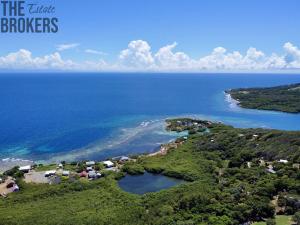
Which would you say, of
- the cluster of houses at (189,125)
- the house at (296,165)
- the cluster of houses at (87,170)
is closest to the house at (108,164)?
the cluster of houses at (87,170)


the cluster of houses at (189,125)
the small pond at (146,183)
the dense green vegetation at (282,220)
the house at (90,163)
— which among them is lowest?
the small pond at (146,183)

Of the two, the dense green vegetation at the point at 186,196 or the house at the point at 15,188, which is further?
the house at the point at 15,188

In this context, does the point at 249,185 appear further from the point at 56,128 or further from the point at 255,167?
the point at 56,128

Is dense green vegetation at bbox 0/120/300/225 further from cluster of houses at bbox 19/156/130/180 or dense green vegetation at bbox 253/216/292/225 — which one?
cluster of houses at bbox 19/156/130/180

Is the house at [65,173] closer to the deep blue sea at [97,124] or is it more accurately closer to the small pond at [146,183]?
the small pond at [146,183]

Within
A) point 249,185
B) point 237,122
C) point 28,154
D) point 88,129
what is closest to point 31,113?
point 88,129

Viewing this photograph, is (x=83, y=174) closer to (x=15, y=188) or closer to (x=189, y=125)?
(x=15, y=188)

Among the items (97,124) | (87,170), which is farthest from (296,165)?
(97,124)
